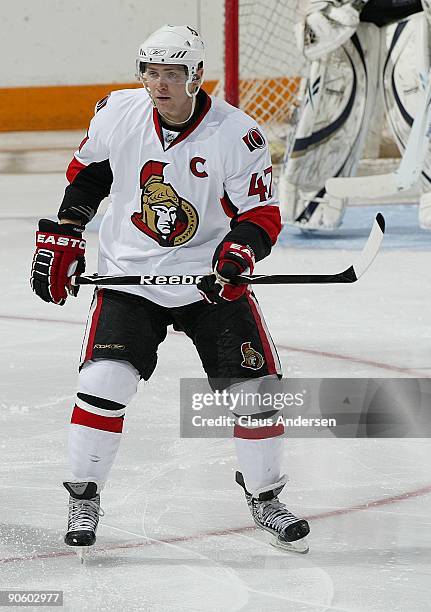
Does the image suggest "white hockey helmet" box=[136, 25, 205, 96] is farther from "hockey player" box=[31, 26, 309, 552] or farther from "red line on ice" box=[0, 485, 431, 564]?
"red line on ice" box=[0, 485, 431, 564]

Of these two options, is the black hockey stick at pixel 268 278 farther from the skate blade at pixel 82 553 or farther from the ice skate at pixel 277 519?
the skate blade at pixel 82 553

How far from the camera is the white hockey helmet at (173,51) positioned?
2.22 meters

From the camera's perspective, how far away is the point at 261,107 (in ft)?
24.0

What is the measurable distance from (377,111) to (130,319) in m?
3.73

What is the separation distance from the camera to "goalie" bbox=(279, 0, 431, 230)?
5363mm

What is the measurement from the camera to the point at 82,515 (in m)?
2.18

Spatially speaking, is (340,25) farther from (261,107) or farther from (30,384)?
(30,384)

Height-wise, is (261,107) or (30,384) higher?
(30,384)

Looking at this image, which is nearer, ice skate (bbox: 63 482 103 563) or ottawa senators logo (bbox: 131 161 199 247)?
ice skate (bbox: 63 482 103 563)

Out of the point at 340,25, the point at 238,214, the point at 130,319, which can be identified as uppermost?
the point at 238,214

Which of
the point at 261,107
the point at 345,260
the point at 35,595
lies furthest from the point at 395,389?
the point at 261,107

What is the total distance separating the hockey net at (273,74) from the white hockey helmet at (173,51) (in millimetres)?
4630

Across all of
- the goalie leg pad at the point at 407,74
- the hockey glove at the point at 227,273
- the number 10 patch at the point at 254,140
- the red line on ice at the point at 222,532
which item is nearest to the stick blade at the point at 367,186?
the goalie leg pad at the point at 407,74

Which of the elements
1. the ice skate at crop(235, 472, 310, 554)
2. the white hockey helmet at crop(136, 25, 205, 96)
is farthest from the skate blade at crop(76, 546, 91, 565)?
the white hockey helmet at crop(136, 25, 205, 96)
